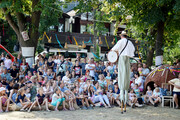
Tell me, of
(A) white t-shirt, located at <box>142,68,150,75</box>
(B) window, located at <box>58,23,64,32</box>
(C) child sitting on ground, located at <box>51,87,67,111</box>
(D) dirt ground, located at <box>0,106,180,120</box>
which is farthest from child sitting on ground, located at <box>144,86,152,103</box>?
(B) window, located at <box>58,23,64,32</box>

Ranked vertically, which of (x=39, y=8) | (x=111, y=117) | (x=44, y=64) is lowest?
(x=111, y=117)

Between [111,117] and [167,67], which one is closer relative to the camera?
[111,117]

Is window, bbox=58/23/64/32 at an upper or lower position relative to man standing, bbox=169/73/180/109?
upper

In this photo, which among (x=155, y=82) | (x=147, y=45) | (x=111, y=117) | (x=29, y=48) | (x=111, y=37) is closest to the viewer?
(x=111, y=117)

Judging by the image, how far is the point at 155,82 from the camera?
439 inches

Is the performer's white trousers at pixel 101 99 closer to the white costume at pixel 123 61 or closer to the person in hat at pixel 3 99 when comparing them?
the white costume at pixel 123 61

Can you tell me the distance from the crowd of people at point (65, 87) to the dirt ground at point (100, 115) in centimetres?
47

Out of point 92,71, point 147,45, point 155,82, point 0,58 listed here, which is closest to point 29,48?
point 0,58

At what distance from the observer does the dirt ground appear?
7.83 m

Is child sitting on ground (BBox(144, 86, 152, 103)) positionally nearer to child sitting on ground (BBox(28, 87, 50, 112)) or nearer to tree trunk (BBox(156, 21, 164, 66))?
child sitting on ground (BBox(28, 87, 50, 112))

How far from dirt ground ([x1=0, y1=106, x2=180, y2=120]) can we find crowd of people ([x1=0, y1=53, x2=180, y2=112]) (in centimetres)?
47

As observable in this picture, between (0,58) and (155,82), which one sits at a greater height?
(0,58)

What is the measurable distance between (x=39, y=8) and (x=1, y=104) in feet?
18.2

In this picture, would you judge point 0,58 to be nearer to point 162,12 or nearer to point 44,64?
Answer: point 44,64
